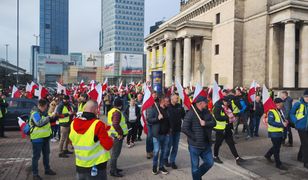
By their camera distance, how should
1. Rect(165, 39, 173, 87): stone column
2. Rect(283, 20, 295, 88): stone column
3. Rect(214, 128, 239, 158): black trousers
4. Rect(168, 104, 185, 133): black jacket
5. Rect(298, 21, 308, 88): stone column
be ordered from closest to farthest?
1. Rect(168, 104, 185, 133): black jacket
2. Rect(214, 128, 239, 158): black trousers
3. Rect(283, 20, 295, 88): stone column
4. Rect(298, 21, 308, 88): stone column
5. Rect(165, 39, 173, 87): stone column

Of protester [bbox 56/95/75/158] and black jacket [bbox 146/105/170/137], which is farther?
protester [bbox 56/95/75/158]

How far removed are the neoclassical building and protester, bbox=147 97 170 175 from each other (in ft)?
82.4

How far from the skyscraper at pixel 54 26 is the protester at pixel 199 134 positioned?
171920 mm

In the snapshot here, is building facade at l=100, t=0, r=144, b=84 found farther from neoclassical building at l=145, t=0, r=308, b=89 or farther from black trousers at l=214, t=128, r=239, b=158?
black trousers at l=214, t=128, r=239, b=158

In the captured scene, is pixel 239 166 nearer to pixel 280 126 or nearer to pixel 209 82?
pixel 280 126

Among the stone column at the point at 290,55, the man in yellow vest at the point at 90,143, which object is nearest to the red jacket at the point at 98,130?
the man in yellow vest at the point at 90,143

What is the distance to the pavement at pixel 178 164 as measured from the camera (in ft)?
21.6

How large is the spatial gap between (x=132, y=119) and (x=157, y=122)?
10.5 feet

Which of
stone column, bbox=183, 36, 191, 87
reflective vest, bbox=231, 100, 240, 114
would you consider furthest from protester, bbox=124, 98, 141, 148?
stone column, bbox=183, 36, 191, 87

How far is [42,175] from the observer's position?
21.7 feet

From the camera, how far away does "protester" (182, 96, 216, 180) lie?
538 cm

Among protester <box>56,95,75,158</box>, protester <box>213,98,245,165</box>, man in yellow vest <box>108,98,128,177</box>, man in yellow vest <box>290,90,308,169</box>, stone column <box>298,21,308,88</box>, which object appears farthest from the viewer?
stone column <box>298,21,308,88</box>

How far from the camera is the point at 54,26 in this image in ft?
559

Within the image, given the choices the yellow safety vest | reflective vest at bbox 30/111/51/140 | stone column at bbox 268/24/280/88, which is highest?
stone column at bbox 268/24/280/88
